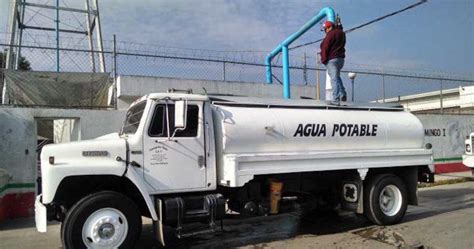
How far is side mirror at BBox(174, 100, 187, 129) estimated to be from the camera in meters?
7.12

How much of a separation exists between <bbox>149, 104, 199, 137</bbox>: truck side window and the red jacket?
413cm

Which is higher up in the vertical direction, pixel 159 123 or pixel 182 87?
pixel 182 87

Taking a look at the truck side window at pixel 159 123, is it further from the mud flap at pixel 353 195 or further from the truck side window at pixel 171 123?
the mud flap at pixel 353 195

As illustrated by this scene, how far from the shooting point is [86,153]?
6.89m

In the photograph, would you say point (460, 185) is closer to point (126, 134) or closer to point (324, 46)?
point (324, 46)

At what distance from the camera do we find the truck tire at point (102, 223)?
21.5 ft

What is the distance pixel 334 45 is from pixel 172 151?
487cm

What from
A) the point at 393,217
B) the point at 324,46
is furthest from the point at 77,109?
the point at 393,217

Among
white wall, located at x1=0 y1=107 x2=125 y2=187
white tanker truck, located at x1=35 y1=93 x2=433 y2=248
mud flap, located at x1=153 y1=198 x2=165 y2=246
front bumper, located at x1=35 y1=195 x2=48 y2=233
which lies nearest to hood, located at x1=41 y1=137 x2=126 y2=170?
white tanker truck, located at x1=35 y1=93 x2=433 y2=248

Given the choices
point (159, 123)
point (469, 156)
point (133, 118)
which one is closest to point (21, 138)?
point (133, 118)

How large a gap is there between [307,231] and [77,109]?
600 centimetres

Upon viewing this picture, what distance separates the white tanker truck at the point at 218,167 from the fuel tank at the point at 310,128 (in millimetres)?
20

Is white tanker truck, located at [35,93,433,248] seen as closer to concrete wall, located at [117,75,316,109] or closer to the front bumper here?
the front bumper

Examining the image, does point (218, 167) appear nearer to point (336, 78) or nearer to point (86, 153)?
point (86, 153)
